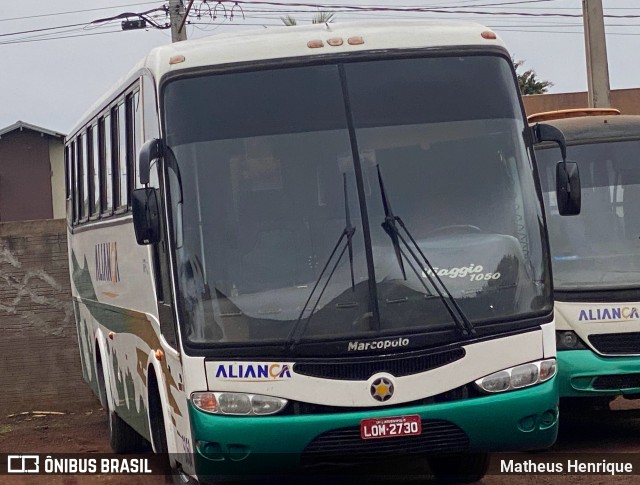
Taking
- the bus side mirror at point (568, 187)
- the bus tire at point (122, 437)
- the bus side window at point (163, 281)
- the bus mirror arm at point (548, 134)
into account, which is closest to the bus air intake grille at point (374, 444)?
the bus side window at point (163, 281)

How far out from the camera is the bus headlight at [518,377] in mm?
7508

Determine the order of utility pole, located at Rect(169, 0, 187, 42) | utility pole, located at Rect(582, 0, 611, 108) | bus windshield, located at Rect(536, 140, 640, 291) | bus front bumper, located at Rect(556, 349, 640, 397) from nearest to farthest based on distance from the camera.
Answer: bus front bumper, located at Rect(556, 349, 640, 397), bus windshield, located at Rect(536, 140, 640, 291), utility pole, located at Rect(582, 0, 611, 108), utility pole, located at Rect(169, 0, 187, 42)

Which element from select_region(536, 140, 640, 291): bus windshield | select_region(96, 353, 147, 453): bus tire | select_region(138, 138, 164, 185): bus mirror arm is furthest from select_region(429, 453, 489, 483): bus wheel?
select_region(96, 353, 147, 453): bus tire

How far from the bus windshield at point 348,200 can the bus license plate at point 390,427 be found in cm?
50

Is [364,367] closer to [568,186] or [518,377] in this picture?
[518,377]

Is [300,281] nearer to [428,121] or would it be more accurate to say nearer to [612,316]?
[428,121]

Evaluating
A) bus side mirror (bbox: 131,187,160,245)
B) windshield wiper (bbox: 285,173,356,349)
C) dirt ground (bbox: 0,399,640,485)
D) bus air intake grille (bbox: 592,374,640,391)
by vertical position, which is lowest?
dirt ground (bbox: 0,399,640,485)

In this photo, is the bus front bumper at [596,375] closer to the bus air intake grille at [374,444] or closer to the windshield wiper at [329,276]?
the bus air intake grille at [374,444]

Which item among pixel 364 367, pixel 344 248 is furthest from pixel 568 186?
pixel 364 367

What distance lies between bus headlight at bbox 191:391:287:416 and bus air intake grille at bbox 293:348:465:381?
0.24 metres

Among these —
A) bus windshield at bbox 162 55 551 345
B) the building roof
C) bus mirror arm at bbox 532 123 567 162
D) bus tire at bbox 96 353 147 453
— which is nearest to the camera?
Result: bus windshield at bbox 162 55 551 345

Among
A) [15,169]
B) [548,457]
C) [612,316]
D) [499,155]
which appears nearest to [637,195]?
[612,316]

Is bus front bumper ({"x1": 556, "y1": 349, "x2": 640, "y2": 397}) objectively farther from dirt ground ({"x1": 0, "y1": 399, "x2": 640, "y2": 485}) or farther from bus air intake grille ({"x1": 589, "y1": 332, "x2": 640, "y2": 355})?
dirt ground ({"x1": 0, "y1": 399, "x2": 640, "y2": 485})

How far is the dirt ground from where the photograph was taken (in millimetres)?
9258
